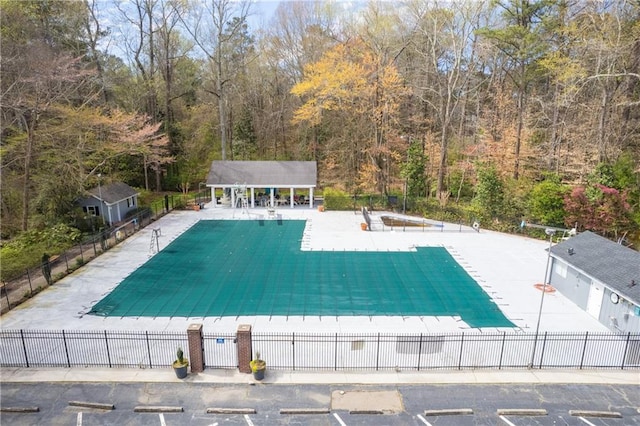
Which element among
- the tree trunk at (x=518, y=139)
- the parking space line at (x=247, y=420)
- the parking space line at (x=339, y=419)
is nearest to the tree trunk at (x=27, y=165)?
the parking space line at (x=247, y=420)

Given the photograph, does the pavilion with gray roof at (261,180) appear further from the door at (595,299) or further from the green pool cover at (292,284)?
the door at (595,299)

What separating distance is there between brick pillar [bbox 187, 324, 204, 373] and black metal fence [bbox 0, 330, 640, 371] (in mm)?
458

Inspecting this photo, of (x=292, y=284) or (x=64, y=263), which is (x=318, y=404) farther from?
(x=64, y=263)

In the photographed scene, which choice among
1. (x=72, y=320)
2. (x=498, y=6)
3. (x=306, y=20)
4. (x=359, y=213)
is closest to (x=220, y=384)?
(x=72, y=320)

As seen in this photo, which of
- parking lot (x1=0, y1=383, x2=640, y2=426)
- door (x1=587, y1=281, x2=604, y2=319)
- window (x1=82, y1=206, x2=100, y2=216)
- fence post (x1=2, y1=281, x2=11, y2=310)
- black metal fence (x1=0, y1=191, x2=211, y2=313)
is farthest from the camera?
window (x1=82, y1=206, x2=100, y2=216)

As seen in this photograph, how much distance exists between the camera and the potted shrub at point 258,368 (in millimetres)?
11602

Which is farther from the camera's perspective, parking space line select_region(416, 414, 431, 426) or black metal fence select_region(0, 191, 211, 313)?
black metal fence select_region(0, 191, 211, 313)

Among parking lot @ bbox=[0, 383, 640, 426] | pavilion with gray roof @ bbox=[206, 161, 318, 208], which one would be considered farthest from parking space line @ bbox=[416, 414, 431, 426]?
pavilion with gray roof @ bbox=[206, 161, 318, 208]

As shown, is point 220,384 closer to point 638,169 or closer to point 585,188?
point 585,188

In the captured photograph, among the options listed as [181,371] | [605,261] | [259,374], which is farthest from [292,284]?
[605,261]

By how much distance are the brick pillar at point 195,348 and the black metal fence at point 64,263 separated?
9.32 metres

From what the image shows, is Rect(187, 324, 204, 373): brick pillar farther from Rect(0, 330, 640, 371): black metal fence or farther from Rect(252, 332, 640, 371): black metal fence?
Rect(252, 332, 640, 371): black metal fence

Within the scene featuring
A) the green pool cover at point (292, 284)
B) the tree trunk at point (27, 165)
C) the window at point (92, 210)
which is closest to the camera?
the green pool cover at point (292, 284)

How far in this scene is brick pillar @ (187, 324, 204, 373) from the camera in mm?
11789
